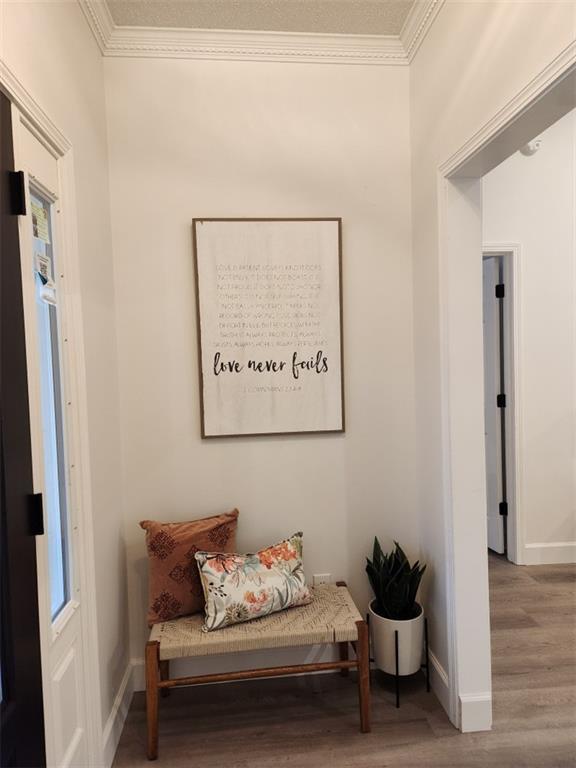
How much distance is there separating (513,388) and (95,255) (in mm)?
2874

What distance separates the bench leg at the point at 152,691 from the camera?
71.5 inches

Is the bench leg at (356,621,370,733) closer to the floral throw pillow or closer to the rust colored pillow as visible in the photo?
the floral throw pillow

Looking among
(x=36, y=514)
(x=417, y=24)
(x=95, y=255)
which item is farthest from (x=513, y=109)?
(x=36, y=514)

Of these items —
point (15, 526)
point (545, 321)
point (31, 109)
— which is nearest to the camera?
point (15, 526)

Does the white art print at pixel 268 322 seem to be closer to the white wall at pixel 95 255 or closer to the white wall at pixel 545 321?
the white wall at pixel 95 255

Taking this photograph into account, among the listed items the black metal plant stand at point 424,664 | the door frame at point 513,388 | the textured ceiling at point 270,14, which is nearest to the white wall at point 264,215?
the textured ceiling at point 270,14

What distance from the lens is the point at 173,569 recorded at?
2035 mm

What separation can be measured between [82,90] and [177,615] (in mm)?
2061

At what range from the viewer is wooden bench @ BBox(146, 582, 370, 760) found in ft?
6.02

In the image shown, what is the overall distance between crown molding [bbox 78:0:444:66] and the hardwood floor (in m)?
2.82

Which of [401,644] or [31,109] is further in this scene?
[401,644]

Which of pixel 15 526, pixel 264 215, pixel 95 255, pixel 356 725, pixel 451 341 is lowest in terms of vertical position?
pixel 356 725

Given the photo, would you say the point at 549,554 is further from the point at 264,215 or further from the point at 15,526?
the point at 15,526

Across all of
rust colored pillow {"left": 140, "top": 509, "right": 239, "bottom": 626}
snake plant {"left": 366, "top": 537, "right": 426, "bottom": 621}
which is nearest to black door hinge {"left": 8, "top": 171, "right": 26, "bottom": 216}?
rust colored pillow {"left": 140, "top": 509, "right": 239, "bottom": 626}
